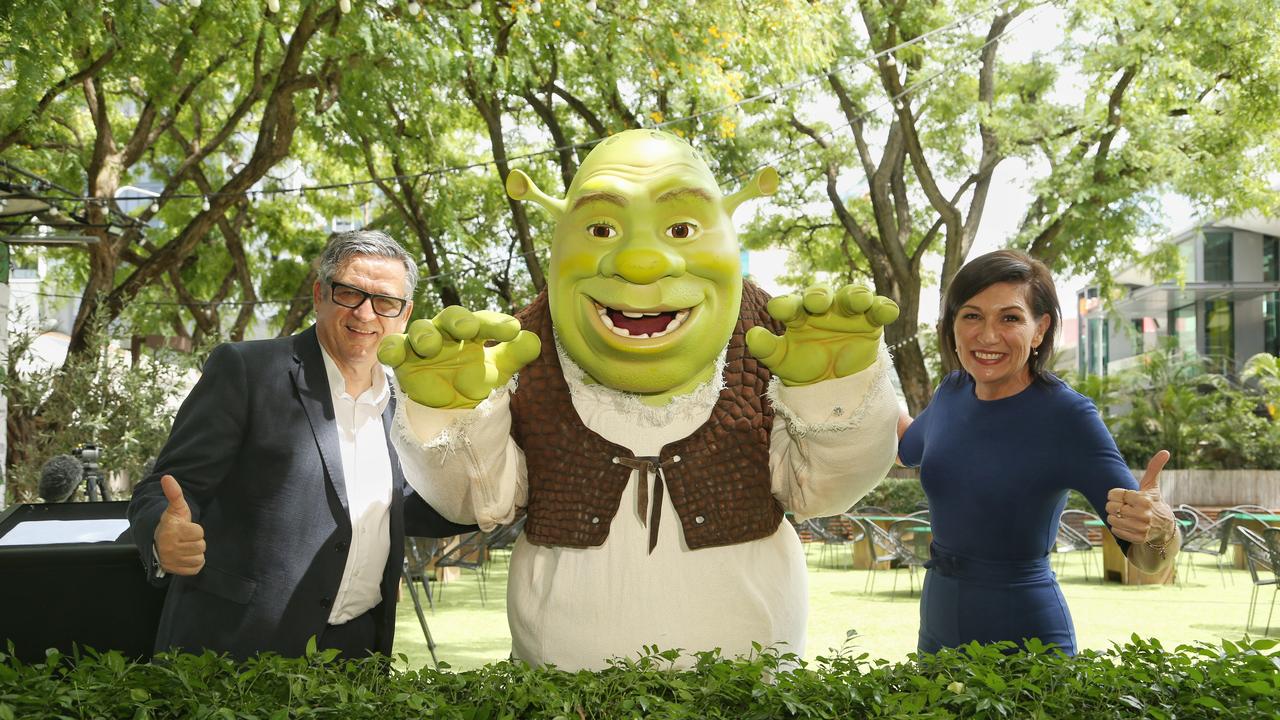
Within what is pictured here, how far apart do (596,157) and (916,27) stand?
37.9 feet

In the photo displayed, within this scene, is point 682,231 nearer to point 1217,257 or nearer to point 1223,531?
point 1223,531

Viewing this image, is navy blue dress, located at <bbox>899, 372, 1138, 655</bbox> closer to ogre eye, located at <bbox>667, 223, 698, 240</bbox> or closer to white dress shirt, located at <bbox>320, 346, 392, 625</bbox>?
ogre eye, located at <bbox>667, 223, 698, 240</bbox>

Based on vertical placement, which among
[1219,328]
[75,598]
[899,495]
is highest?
[1219,328]

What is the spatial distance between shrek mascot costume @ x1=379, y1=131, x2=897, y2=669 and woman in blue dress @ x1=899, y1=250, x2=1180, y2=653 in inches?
13.6

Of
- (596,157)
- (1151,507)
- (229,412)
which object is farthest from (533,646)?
(1151,507)

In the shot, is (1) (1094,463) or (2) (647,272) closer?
(2) (647,272)

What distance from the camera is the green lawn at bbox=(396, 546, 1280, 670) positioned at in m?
7.60

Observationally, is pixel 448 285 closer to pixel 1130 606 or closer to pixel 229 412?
pixel 1130 606

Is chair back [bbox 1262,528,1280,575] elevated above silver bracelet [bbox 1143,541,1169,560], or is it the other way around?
silver bracelet [bbox 1143,541,1169,560]

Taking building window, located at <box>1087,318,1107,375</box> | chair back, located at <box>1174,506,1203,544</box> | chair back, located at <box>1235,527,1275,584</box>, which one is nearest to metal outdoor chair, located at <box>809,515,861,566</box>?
chair back, located at <box>1174,506,1203,544</box>

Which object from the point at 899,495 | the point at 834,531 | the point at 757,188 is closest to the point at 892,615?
the point at 834,531

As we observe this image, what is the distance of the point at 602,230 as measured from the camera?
267cm

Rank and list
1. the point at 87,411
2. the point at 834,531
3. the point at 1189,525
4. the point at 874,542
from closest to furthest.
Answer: the point at 87,411, the point at 874,542, the point at 1189,525, the point at 834,531

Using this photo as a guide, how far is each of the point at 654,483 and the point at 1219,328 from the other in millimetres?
26743
